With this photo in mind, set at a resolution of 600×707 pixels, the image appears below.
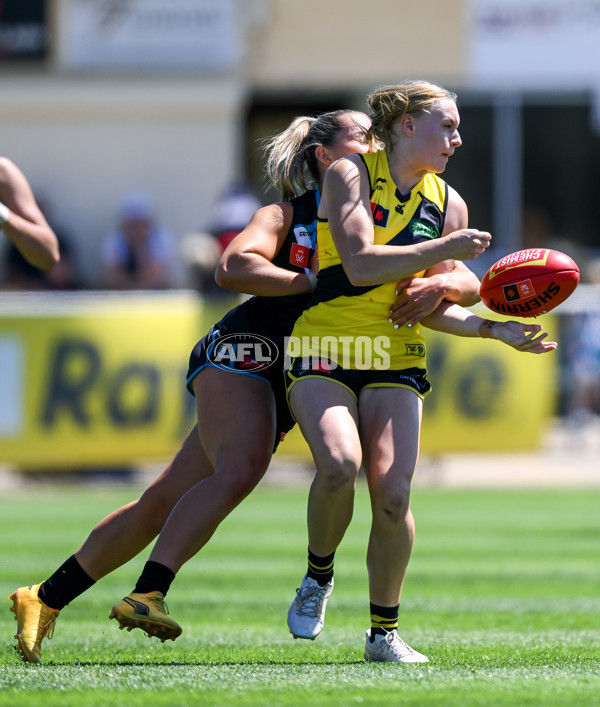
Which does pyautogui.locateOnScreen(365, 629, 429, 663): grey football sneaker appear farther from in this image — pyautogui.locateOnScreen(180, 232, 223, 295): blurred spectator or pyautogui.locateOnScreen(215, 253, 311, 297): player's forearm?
pyautogui.locateOnScreen(180, 232, 223, 295): blurred spectator

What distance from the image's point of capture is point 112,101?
19.1 meters

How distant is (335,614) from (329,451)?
2347 millimetres

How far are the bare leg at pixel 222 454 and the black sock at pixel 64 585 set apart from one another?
413 millimetres

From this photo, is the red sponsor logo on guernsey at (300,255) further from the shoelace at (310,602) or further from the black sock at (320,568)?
the shoelace at (310,602)

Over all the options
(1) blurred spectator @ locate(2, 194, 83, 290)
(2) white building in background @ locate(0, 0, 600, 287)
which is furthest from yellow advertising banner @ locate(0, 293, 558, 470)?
(2) white building in background @ locate(0, 0, 600, 287)

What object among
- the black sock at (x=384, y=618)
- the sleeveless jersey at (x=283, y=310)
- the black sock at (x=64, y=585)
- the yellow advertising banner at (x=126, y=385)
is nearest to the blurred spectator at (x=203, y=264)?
the yellow advertising banner at (x=126, y=385)

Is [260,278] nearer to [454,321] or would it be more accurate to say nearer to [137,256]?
[454,321]

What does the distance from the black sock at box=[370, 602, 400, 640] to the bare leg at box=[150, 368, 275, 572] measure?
0.66m

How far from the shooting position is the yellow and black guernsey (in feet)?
17.5

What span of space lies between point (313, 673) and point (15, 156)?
1502cm

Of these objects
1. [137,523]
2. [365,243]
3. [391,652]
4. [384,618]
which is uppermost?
[365,243]

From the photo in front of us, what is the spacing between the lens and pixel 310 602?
17.7ft

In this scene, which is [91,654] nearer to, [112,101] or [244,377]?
[244,377]

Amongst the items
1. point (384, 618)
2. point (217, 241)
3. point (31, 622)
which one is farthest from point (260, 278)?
point (217, 241)
